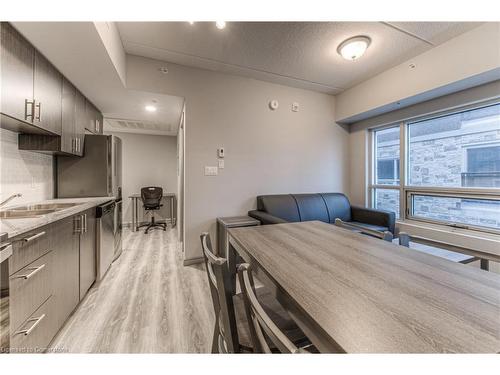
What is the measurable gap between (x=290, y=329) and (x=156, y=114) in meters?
3.66

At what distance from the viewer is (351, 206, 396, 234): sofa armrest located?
9.44 ft

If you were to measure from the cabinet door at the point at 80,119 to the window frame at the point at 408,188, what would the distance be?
4.31 metres

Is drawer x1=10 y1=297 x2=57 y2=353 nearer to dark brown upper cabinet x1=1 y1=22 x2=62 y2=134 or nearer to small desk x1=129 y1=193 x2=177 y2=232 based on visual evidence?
dark brown upper cabinet x1=1 y1=22 x2=62 y2=134

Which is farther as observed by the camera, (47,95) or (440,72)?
(440,72)

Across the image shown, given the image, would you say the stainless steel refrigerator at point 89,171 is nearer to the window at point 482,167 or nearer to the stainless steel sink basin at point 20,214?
the stainless steel sink basin at point 20,214

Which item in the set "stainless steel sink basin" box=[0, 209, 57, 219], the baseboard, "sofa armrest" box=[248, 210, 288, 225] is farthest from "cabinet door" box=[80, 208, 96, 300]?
"sofa armrest" box=[248, 210, 288, 225]

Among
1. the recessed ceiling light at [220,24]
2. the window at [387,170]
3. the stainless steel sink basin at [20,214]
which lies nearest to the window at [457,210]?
the window at [387,170]

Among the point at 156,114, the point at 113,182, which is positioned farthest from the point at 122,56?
the point at 113,182

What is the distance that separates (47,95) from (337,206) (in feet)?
12.2

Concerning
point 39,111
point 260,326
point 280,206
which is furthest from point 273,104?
point 260,326

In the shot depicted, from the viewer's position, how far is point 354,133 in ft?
12.4

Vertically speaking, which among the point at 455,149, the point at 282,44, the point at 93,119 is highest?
the point at 282,44

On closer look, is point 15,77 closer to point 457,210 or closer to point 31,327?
point 31,327

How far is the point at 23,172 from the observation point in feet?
6.19
